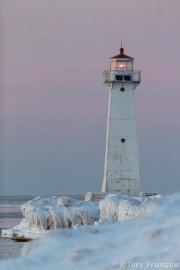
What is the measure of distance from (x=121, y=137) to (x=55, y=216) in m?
8.49

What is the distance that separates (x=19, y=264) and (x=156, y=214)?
1.14m

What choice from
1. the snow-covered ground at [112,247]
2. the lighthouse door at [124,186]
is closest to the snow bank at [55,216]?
the lighthouse door at [124,186]

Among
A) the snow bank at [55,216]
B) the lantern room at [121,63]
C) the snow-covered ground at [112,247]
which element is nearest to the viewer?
the snow-covered ground at [112,247]

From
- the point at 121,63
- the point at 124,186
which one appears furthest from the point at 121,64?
the point at 124,186

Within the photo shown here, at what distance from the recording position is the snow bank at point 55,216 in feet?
110

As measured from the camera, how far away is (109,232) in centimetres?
589

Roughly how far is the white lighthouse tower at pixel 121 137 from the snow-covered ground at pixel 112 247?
34.3 m

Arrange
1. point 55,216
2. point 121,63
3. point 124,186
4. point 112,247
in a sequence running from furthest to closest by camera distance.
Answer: point 121,63 < point 124,186 < point 55,216 < point 112,247

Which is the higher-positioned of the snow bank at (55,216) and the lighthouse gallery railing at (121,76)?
the lighthouse gallery railing at (121,76)

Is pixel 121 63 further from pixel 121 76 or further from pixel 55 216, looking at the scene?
pixel 55 216

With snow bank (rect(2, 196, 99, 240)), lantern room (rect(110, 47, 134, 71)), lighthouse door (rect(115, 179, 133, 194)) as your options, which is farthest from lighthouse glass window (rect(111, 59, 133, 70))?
snow bank (rect(2, 196, 99, 240))

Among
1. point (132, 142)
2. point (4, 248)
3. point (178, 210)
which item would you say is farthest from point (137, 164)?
point (178, 210)

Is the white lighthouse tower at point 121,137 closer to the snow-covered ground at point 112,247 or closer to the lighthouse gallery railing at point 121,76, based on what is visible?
the lighthouse gallery railing at point 121,76

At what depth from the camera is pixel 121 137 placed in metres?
41.0
